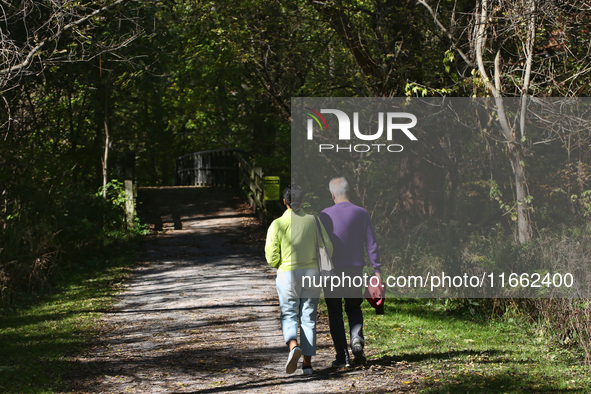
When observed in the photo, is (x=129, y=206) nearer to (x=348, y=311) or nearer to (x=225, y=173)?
(x=225, y=173)

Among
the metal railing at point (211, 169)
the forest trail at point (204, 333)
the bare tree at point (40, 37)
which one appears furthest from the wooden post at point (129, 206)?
the metal railing at point (211, 169)

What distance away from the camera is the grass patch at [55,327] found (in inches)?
247

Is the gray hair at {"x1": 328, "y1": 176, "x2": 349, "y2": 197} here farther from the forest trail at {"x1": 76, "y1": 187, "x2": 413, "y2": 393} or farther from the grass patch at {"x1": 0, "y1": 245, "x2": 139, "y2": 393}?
the grass patch at {"x1": 0, "y1": 245, "x2": 139, "y2": 393}

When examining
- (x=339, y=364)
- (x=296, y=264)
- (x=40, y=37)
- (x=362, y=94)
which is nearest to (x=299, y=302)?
(x=296, y=264)

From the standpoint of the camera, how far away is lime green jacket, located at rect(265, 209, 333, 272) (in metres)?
5.82

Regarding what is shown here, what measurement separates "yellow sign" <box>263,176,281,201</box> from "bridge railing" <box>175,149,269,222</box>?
115 cm

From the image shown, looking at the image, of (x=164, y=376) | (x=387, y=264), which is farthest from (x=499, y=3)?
(x=164, y=376)

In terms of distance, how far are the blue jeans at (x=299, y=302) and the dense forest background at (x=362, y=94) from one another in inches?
111

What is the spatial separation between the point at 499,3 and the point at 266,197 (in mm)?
7129

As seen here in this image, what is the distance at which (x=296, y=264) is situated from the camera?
582cm

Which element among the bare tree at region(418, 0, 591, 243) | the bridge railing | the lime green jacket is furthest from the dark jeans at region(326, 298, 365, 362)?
the bridge railing

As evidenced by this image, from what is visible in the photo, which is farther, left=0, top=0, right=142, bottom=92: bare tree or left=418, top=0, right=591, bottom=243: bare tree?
left=418, top=0, right=591, bottom=243: bare tree

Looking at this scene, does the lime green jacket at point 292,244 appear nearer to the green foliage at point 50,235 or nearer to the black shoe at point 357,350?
the black shoe at point 357,350

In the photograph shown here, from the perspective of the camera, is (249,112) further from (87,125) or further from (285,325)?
(285,325)
